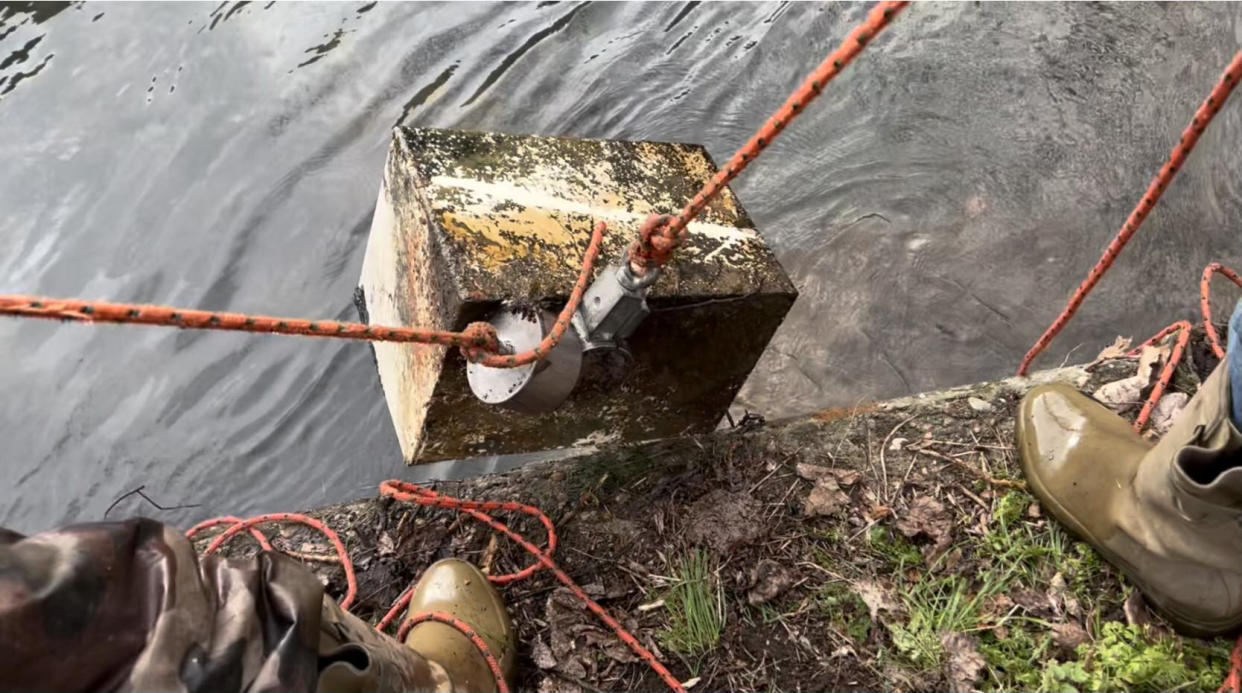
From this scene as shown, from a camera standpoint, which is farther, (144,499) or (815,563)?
(144,499)

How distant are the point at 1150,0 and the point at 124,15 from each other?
5817mm

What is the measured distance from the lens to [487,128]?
16.6ft

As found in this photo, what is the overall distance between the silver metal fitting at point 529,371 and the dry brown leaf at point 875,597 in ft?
3.55

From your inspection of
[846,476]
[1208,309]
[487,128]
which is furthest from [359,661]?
[487,128]

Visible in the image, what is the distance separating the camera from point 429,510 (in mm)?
2908

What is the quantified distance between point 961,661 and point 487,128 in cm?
379

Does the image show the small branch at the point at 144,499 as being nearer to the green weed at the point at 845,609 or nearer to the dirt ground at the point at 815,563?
the dirt ground at the point at 815,563

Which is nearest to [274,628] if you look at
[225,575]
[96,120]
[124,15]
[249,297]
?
[225,575]

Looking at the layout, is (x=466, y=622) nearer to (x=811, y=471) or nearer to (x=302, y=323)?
(x=302, y=323)

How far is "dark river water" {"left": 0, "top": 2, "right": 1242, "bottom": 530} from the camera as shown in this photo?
407 centimetres

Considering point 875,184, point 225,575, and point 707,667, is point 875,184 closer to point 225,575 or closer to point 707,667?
point 707,667

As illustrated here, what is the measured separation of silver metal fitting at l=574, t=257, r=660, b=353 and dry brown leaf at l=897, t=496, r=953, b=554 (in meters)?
1.13

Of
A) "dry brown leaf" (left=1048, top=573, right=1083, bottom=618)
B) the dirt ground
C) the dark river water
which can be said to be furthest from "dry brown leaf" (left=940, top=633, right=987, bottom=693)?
the dark river water

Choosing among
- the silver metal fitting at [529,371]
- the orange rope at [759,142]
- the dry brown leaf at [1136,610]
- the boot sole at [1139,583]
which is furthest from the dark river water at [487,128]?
the orange rope at [759,142]
